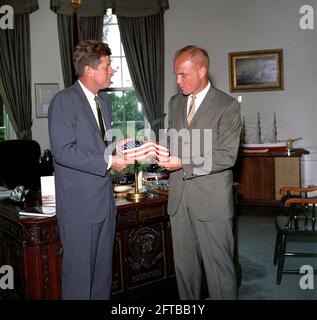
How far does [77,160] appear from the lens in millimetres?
2574

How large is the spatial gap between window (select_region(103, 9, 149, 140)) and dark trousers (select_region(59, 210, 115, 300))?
215 inches

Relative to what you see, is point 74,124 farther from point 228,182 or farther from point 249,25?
point 249,25

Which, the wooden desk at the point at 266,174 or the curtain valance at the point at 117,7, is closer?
the wooden desk at the point at 266,174

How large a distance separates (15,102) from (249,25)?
4.36 metres

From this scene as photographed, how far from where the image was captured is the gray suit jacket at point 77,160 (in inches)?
102

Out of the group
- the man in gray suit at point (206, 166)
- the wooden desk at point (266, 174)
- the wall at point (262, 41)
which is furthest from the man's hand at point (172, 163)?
the wall at point (262, 41)

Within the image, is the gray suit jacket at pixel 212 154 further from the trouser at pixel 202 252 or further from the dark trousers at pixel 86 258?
the dark trousers at pixel 86 258

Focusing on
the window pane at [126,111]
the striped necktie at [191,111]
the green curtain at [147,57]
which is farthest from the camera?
the window pane at [126,111]

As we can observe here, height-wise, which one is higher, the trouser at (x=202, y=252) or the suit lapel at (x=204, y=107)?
the suit lapel at (x=204, y=107)

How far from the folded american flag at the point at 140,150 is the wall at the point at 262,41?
5286 millimetres

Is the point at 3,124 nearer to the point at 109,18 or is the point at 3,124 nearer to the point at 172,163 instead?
the point at 109,18

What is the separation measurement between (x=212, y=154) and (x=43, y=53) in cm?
588

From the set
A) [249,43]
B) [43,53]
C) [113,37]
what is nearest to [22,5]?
[43,53]

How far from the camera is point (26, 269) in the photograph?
122 inches
